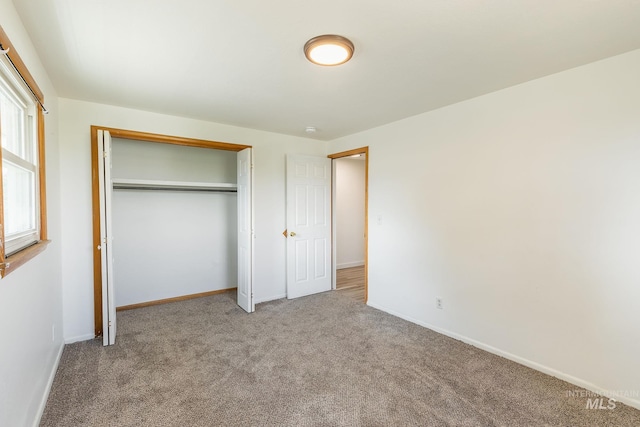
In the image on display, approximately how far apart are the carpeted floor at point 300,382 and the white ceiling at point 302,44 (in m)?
2.38

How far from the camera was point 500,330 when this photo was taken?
2.63 m

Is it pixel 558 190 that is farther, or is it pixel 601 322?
pixel 558 190

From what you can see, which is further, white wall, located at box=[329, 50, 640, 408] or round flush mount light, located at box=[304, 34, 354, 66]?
white wall, located at box=[329, 50, 640, 408]

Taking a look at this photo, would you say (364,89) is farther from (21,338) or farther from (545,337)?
(21,338)

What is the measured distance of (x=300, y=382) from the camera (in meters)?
2.26

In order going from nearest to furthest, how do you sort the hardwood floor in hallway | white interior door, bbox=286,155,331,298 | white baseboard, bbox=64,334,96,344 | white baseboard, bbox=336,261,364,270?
white baseboard, bbox=64,334,96,344 → white interior door, bbox=286,155,331,298 → the hardwood floor in hallway → white baseboard, bbox=336,261,364,270

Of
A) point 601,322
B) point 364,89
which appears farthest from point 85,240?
point 601,322

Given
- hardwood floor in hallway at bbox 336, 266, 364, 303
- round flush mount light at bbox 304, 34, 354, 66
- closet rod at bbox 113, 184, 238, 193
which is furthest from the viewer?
hardwood floor in hallway at bbox 336, 266, 364, 303

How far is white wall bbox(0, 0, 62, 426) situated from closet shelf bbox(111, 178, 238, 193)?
0.79 metres

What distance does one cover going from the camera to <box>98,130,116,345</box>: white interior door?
2725 mm

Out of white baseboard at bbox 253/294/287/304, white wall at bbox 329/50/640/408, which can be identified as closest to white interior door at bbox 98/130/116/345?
white baseboard at bbox 253/294/287/304

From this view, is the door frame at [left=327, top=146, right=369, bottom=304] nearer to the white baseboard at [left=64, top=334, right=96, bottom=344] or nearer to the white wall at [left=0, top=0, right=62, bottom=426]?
the white baseboard at [left=64, top=334, right=96, bottom=344]

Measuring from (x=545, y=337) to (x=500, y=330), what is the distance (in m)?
0.33

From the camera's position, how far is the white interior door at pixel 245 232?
361 cm
